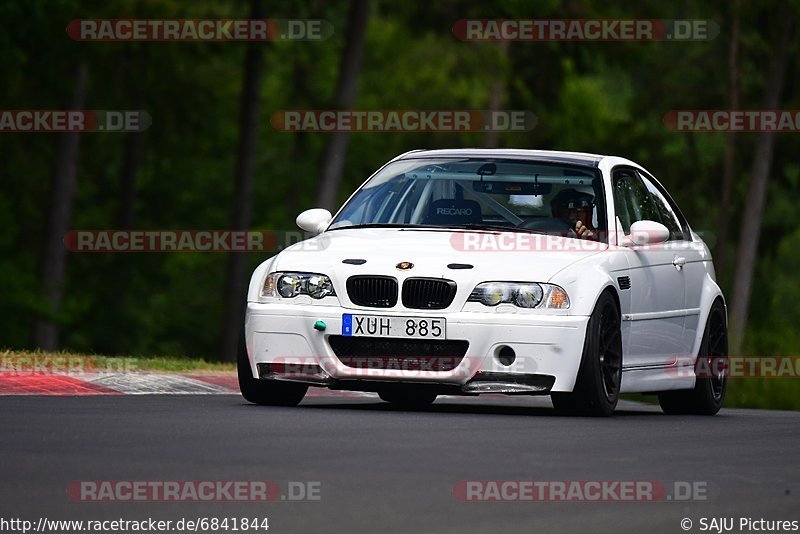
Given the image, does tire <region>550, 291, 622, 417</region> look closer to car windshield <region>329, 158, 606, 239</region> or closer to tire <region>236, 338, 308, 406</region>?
car windshield <region>329, 158, 606, 239</region>

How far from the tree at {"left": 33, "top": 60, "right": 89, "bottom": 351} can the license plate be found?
97.5 ft

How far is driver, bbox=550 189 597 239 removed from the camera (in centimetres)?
1296

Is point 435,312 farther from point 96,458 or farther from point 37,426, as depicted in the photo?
point 96,458

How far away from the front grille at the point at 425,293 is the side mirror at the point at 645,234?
5.64 feet

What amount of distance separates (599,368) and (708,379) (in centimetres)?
240

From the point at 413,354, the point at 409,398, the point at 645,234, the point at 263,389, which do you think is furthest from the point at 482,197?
the point at 263,389

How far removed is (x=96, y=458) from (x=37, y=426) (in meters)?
1.59

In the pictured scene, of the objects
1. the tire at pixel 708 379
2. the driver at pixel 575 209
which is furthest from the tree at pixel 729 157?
the driver at pixel 575 209

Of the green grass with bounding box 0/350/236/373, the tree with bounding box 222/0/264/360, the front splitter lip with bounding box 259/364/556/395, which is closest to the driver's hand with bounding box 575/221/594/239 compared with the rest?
the front splitter lip with bounding box 259/364/556/395

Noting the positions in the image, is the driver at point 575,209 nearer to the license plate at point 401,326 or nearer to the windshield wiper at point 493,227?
the windshield wiper at point 493,227

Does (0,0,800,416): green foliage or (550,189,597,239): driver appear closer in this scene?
(550,189,597,239): driver

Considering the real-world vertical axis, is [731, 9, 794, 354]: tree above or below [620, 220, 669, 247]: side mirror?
above

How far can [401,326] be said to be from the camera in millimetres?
11688

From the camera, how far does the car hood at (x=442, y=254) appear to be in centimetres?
1179
